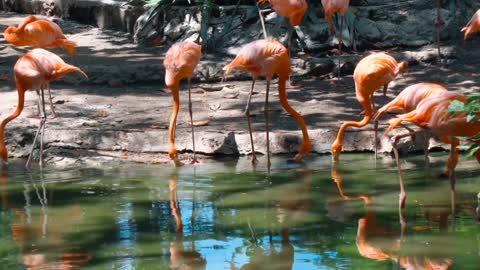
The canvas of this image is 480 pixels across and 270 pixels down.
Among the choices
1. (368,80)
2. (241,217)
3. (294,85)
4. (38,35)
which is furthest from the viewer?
(294,85)

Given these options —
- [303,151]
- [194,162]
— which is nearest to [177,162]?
[194,162]

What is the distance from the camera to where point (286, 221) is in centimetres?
549

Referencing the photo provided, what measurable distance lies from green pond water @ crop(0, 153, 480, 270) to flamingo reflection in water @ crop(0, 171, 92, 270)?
1 centimetres

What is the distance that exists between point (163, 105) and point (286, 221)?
144 inches

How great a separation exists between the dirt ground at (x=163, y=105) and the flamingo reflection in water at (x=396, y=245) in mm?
2130

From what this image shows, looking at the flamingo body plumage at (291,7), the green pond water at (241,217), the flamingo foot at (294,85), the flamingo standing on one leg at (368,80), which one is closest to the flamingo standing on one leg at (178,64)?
the green pond water at (241,217)

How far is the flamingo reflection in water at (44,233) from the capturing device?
4.72 meters

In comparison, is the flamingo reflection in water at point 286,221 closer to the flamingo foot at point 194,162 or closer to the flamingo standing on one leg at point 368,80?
the flamingo standing on one leg at point 368,80

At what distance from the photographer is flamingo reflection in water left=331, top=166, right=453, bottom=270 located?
461 cm

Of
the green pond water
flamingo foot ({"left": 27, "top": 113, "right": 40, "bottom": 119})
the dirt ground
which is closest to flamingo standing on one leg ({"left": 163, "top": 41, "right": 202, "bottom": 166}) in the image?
the dirt ground

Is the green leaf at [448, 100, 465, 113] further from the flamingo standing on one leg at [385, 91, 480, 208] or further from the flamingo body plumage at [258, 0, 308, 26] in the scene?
the flamingo body plumage at [258, 0, 308, 26]

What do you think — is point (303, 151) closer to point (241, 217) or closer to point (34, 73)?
point (241, 217)

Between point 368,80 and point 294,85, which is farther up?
point 368,80

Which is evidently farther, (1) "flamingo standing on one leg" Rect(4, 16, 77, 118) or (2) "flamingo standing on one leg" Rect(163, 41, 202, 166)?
(1) "flamingo standing on one leg" Rect(4, 16, 77, 118)
